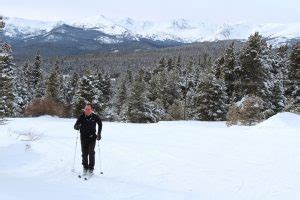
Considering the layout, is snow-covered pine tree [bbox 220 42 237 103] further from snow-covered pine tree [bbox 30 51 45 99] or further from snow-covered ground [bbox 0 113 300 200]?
snow-covered pine tree [bbox 30 51 45 99]

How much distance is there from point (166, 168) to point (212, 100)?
3311 centimetres

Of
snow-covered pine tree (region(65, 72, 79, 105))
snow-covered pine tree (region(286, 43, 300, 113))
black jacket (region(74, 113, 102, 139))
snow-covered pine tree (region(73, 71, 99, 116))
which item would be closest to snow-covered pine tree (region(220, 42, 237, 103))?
snow-covered pine tree (region(286, 43, 300, 113))

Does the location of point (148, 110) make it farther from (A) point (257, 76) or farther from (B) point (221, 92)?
(A) point (257, 76)

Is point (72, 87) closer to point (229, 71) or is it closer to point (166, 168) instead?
point (229, 71)

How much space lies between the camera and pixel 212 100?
1876 inches

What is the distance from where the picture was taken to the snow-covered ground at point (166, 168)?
1150cm

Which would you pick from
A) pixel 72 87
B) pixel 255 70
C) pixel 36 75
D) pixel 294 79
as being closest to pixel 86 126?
pixel 294 79

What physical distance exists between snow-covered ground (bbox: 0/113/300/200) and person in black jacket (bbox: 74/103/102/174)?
509 mm

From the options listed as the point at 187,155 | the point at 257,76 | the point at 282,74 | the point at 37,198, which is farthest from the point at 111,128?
the point at 282,74

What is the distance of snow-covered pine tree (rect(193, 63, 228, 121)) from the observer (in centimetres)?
4706

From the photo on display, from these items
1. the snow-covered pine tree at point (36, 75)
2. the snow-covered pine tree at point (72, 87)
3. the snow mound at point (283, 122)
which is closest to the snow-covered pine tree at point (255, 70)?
the snow mound at point (283, 122)

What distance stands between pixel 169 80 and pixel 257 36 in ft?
64.4

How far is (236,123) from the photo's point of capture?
33.6 m

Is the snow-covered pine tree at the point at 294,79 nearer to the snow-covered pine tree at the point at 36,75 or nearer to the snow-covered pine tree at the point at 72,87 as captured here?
the snow-covered pine tree at the point at 36,75
